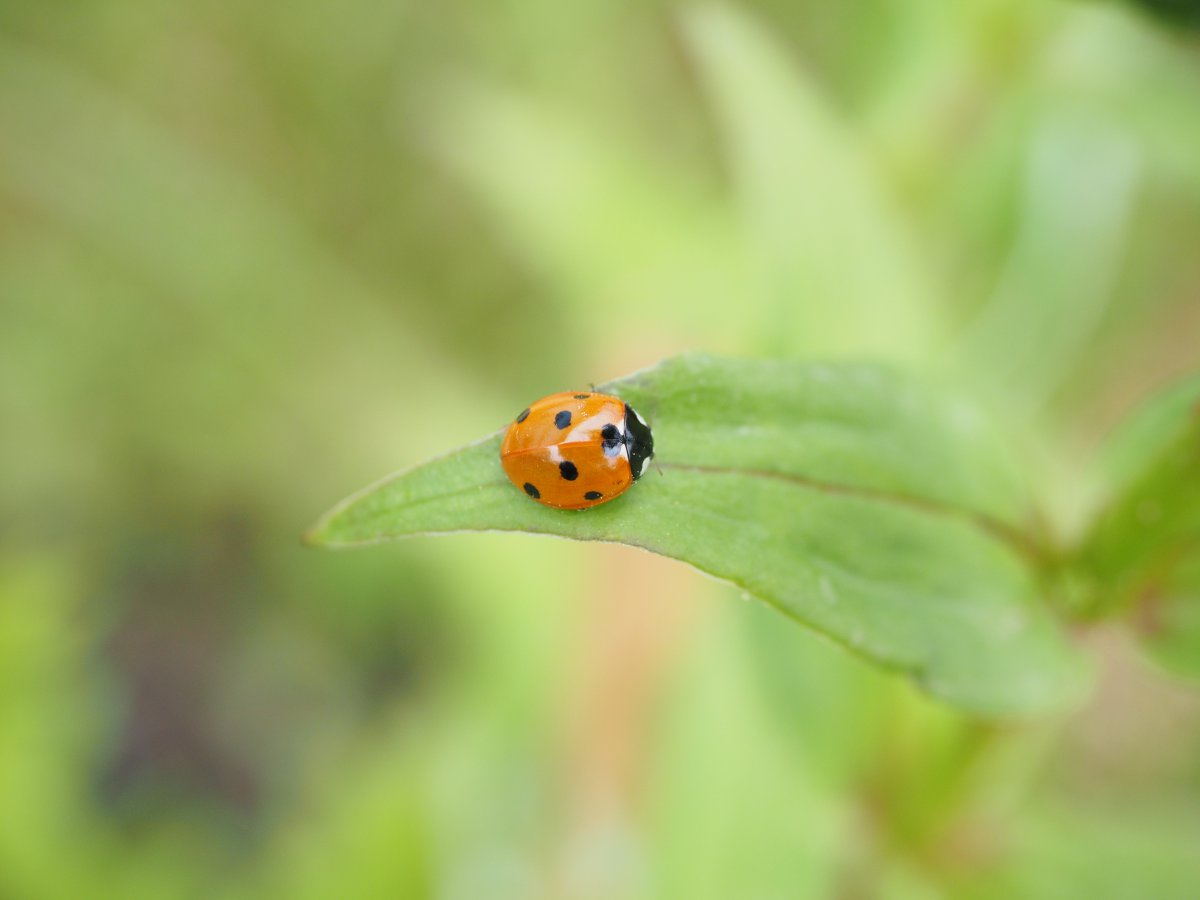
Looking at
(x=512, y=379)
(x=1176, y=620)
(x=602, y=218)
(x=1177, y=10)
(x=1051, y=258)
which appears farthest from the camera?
(x=512, y=379)

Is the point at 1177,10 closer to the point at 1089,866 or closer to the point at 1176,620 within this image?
the point at 1176,620

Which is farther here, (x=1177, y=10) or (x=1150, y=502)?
(x=1150, y=502)

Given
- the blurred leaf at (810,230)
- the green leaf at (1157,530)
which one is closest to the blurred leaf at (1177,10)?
the green leaf at (1157,530)

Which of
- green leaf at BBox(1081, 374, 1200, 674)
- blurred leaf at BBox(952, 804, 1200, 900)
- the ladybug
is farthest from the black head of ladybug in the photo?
blurred leaf at BBox(952, 804, 1200, 900)

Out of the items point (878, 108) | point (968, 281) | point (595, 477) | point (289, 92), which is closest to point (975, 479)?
point (595, 477)


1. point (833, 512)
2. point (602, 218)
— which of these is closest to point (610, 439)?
point (833, 512)

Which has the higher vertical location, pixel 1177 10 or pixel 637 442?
pixel 1177 10
